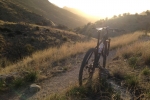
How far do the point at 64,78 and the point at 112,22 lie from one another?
32.5m

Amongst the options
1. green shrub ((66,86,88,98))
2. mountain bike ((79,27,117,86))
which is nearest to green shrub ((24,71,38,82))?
mountain bike ((79,27,117,86))

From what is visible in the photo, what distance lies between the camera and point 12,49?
26250mm

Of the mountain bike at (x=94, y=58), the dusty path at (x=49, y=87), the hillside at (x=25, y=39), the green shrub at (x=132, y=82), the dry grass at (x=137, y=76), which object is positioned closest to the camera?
the dry grass at (x=137, y=76)

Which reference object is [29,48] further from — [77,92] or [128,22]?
[77,92]

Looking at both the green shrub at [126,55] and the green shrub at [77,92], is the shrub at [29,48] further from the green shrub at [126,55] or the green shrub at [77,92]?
the green shrub at [77,92]

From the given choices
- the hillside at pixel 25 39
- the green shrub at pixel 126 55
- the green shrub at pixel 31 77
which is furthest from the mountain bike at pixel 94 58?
the hillside at pixel 25 39

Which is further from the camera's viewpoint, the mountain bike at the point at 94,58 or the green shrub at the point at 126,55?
the green shrub at the point at 126,55

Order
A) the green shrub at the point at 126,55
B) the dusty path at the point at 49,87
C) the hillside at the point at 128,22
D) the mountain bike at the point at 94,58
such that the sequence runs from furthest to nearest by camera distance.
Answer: the hillside at the point at 128,22, the green shrub at the point at 126,55, the dusty path at the point at 49,87, the mountain bike at the point at 94,58

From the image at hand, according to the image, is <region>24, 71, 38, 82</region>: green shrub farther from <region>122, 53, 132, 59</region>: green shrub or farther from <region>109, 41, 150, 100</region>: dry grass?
<region>122, 53, 132, 59</region>: green shrub

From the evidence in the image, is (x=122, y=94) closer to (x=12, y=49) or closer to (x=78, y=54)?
(x=78, y=54)

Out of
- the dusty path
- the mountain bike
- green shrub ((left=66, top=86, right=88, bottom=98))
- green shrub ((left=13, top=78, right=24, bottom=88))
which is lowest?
the dusty path

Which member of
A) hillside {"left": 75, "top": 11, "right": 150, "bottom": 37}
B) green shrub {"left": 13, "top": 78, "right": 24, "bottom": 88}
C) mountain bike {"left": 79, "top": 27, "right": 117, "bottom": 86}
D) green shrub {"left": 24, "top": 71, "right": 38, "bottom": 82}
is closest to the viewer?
mountain bike {"left": 79, "top": 27, "right": 117, "bottom": 86}

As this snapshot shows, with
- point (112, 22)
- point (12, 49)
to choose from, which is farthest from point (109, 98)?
point (112, 22)

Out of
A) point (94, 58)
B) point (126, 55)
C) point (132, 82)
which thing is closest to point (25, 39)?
point (126, 55)
